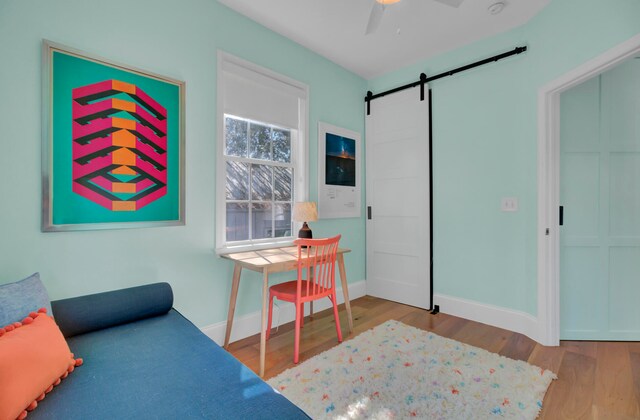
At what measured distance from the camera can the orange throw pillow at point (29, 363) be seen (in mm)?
911

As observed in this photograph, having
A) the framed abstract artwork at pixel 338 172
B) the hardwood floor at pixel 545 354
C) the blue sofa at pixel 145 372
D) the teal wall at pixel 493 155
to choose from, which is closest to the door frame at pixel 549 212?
the teal wall at pixel 493 155

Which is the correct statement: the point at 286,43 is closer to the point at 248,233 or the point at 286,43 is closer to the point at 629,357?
the point at 248,233

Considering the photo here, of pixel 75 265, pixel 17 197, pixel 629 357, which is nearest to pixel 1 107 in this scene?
pixel 17 197

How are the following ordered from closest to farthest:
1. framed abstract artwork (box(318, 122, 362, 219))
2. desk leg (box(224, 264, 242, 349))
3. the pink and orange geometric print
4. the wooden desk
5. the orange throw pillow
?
the orange throw pillow → the pink and orange geometric print → the wooden desk → desk leg (box(224, 264, 242, 349)) → framed abstract artwork (box(318, 122, 362, 219))

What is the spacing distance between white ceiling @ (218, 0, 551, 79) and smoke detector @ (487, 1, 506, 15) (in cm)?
2

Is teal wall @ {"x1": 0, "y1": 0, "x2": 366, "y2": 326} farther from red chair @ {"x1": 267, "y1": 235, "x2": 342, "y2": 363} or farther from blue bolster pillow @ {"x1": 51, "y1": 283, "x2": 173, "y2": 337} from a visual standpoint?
red chair @ {"x1": 267, "y1": 235, "x2": 342, "y2": 363}

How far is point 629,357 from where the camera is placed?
2176 mm

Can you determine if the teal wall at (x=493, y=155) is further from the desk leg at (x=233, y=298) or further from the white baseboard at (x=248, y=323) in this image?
the desk leg at (x=233, y=298)

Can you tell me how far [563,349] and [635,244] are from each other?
1044 millimetres

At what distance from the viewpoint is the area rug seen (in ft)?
5.34

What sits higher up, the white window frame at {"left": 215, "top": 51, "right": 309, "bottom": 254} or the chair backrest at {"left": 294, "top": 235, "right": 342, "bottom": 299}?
the white window frame at {"left": 215, "top": 51, "right": 309, "bottom": 254}

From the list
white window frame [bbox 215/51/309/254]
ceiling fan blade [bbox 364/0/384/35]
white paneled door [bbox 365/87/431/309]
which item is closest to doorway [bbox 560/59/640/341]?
white paneled door [bbox 365/87/431/309]

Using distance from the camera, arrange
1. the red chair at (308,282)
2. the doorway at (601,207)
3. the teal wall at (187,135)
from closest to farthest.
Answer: the teal wall at (187,135) < the red chair at (308,282) < the doorway at (601,207)

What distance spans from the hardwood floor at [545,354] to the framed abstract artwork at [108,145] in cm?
124
